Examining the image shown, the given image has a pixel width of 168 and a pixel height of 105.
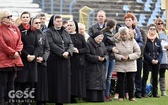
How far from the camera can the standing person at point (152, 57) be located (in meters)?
12.4

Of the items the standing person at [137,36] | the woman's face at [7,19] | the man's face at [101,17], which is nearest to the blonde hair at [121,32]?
the standing person at [137,36]

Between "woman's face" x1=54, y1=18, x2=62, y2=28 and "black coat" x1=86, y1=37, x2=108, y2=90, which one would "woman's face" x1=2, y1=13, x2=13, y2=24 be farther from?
→ "black coat" x1=86, y1=37, x2=108, y2=90

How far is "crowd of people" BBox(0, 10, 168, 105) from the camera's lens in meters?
9.34

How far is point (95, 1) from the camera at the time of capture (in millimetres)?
30188

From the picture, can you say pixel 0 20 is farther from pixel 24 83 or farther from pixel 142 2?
pixel 142 2

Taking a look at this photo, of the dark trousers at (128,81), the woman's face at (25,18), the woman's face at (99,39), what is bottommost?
the dark trousers at (128,81)

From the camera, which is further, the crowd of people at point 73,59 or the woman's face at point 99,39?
the woman's face at point 99,39

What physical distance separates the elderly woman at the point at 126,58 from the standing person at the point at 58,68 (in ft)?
5.10

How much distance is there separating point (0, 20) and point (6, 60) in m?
0.73

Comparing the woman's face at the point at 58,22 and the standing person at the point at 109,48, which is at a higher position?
the woman's face at the point at 58,22

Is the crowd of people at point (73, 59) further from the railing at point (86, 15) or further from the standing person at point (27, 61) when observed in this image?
the railing at point (86, 15)

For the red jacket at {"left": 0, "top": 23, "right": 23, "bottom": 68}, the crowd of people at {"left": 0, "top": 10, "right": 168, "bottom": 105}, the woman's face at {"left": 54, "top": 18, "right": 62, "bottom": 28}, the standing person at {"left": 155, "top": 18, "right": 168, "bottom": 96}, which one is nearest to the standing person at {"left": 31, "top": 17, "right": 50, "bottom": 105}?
the crowd of people at {"left": 0, "top": 10, "right": 168, "bottom": 105}

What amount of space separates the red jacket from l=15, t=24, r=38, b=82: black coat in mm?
428

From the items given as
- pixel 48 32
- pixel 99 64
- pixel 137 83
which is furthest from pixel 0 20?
pixel 137 83
